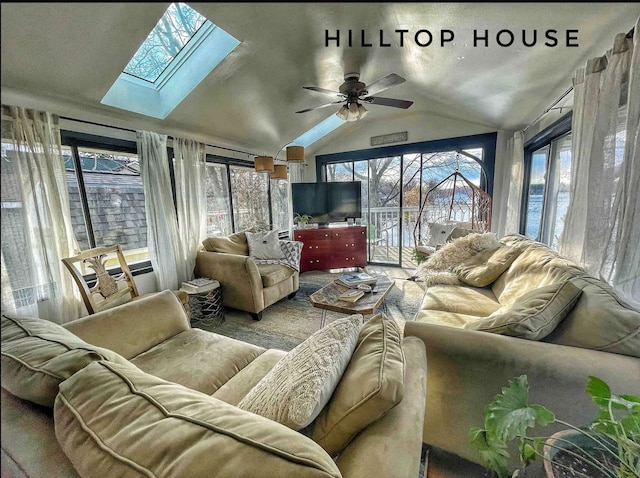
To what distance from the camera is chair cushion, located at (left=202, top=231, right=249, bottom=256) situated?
9.79 ft

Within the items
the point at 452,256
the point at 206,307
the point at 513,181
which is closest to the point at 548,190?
the point at 513,181

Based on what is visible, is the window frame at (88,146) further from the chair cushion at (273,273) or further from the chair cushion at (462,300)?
the chair cushion at (462,300)

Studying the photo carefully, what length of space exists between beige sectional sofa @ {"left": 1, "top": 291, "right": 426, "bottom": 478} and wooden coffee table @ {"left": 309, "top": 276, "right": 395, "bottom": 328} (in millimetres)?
883

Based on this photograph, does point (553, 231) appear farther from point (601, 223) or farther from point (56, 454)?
point (56, 454)

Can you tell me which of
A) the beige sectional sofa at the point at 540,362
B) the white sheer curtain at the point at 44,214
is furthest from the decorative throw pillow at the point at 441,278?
the white sheer curtain at the point at 44,214

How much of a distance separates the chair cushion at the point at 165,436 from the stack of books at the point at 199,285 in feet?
6.21

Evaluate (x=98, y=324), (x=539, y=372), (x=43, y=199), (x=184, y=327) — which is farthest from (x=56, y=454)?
(x=43, y=199)

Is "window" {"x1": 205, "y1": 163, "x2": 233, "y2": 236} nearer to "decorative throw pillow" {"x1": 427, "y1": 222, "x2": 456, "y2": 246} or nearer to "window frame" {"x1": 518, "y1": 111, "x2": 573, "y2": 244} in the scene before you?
"decorative throw pillow" {"x1": 427, "y1": 222, "x2": 456, "y2": 246}

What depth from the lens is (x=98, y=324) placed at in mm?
1360

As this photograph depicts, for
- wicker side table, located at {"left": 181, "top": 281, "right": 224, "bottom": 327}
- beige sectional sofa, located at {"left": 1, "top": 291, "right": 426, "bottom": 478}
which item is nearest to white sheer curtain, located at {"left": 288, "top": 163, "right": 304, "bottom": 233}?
wicker side table, located at {"left": 181, "top": 281, "right": 224, "bottom": 327}

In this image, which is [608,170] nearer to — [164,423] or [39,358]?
[164,423]

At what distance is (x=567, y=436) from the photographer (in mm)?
835

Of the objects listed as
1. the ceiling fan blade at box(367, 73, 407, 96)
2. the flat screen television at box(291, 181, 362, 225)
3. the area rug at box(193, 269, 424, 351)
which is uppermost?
the ceiling fan blade at box(367, 73, 407, 96)

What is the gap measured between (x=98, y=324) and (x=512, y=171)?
4041mm
